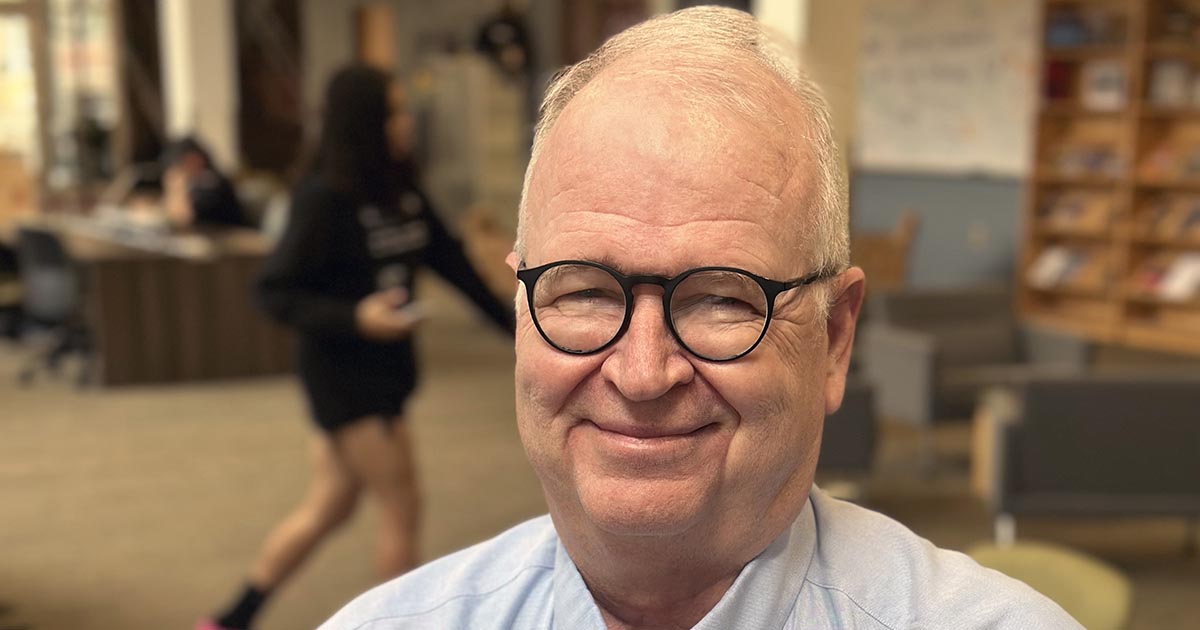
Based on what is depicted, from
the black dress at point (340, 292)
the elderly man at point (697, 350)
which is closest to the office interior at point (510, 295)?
the elderly man at point (697, 350)

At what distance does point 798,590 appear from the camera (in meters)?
1.03

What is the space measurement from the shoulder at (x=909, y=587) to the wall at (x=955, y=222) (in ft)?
27.2

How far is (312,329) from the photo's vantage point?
125 inches

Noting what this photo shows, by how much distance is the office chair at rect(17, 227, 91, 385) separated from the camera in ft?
23.9

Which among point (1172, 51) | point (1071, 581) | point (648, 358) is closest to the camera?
point (648, 358)

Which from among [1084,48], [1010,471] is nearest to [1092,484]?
[1010,471]

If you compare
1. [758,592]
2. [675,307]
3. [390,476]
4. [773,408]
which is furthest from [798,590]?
[390,476]

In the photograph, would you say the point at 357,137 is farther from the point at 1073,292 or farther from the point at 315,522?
the point at 1073,292

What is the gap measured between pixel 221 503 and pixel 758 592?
15.0ft

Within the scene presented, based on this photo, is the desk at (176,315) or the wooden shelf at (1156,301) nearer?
the desk at (176,315)

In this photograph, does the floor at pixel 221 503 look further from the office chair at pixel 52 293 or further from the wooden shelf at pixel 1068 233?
the wooden shelf at pixel 1068 233

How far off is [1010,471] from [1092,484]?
0.95ft

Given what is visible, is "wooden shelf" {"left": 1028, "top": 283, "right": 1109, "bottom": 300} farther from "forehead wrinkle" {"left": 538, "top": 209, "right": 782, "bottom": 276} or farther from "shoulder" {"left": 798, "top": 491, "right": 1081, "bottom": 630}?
"forehead wrinkle" {"left": 538, "top": 209, "right": 782, "bottom": 276}

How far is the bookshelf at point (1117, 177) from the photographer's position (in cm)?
817
